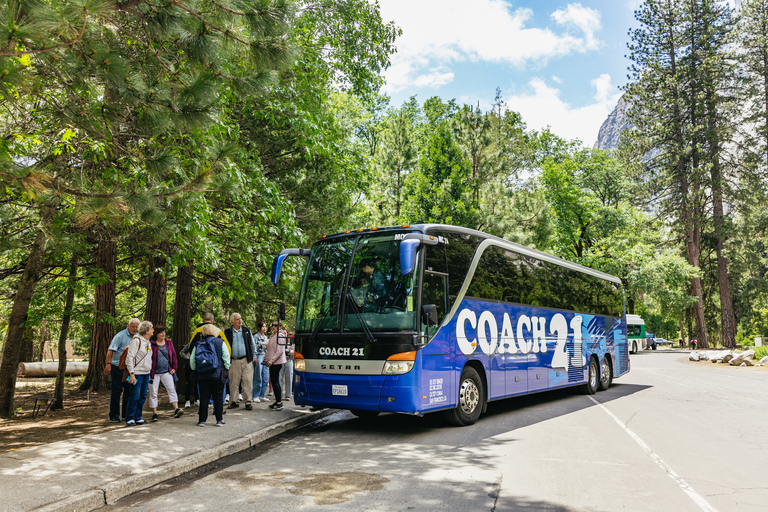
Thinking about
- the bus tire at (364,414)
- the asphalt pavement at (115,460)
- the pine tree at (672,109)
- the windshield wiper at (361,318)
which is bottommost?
the bus tire at (364,414)

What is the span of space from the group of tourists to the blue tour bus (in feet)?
4.67

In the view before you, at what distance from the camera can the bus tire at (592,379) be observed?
15.2 metres

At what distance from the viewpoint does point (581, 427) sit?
959 cm

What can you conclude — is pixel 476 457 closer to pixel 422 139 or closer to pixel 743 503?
pixel 743 503

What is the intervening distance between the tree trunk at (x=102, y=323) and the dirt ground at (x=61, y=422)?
0.43 metres

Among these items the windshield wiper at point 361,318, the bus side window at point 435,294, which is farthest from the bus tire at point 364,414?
the bus side window at point 435,294

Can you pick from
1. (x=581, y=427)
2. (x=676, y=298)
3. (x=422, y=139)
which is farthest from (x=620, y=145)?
(x=581, y=427)

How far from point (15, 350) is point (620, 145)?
180 ft

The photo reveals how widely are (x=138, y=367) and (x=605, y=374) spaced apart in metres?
13.3

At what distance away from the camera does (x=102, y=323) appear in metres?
15.0

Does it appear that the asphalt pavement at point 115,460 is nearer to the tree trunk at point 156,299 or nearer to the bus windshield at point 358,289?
the bus windshield at point 358,289

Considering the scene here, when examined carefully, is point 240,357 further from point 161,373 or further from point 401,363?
point 401,363

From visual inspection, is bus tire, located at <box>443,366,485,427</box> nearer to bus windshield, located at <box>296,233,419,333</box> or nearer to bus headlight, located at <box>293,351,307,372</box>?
bus windshield, located at <box>296,233,419,333</box>

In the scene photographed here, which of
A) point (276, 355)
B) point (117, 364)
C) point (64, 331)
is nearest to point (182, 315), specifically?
point (64, 331)
